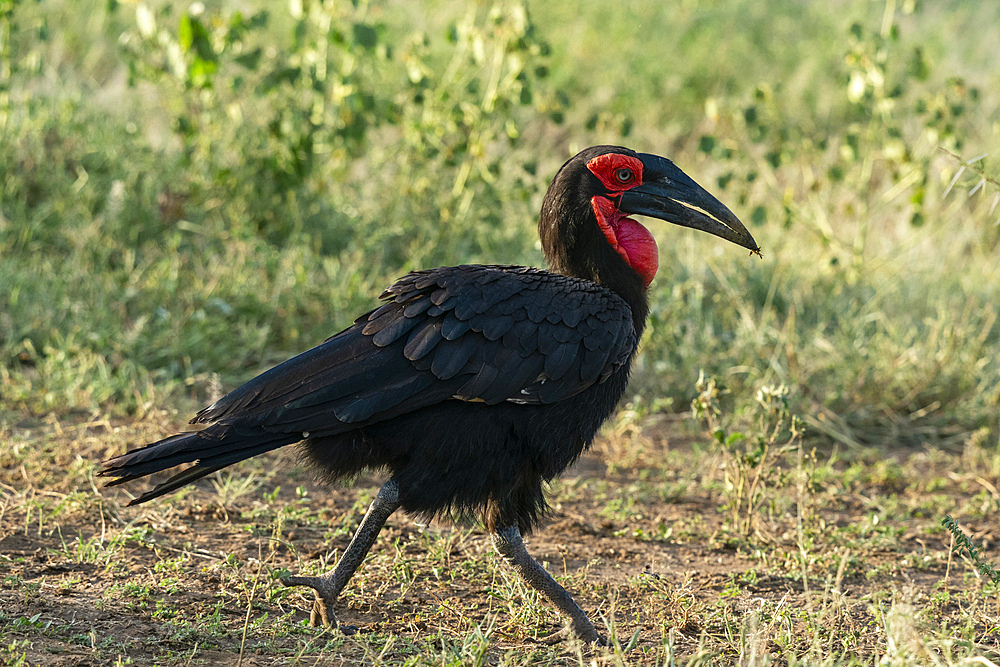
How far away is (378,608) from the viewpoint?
3.15m

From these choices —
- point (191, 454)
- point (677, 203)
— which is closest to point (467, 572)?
point (191, 454)

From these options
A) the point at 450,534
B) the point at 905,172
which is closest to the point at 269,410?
the point at 450,534

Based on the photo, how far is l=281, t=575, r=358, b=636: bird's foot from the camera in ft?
9.68

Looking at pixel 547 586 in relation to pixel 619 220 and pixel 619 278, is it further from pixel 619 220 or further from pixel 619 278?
pixel 619 220

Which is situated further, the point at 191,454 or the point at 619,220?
the point at 619,220

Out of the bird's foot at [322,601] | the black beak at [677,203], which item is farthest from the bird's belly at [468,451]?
the black beak at [677,203]

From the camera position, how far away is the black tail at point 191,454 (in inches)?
109

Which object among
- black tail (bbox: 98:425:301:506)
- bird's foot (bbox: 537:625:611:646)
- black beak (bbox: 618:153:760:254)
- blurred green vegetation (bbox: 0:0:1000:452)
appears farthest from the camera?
blurred green vegetation (bbox: 0:0:1000:452)

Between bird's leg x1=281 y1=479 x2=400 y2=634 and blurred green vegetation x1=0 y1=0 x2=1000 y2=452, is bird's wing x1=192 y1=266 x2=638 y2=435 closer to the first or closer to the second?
bird's leg x1=281 y1=479 x2=400 y2=634

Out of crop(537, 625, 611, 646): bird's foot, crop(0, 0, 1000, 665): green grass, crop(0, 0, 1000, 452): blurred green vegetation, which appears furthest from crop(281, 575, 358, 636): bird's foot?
crop(0, 0, 1000, 452): blurred green vegetation

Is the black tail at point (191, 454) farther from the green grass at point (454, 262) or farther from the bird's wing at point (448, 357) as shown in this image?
the green grass at point (454, 262)

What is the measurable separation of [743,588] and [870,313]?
2.54 m

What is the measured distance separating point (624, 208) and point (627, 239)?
103 mm

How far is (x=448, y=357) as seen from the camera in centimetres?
293
